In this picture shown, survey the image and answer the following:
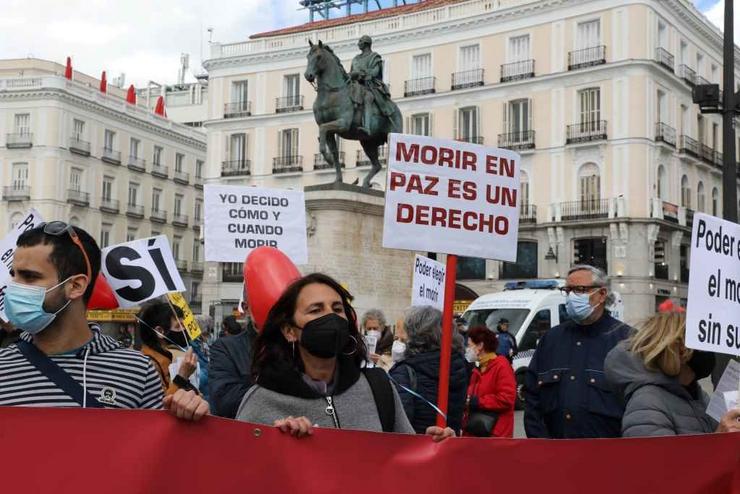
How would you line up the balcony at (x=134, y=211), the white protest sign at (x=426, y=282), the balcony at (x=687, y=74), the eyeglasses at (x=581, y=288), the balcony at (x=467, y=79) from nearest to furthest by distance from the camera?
the eyeglasses at (x=581, y=288)
the white protest sign at (x=426, y=282)
the balcony at (x=687, y=74)
the balcony at (x=467, y=79)
the balcony at (x=134, y=211)

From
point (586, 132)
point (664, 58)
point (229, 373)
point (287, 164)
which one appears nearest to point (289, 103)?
point (287, 164)

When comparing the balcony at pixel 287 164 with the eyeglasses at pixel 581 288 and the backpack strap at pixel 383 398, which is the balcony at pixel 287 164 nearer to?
the eyeglasses at pixel 581 288

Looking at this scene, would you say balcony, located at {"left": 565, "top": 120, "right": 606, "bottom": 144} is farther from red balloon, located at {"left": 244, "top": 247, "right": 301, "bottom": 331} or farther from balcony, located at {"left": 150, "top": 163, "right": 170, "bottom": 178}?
red balloon, located at {"left": 244, "top": 247, "right": 301, "bottom": 331}

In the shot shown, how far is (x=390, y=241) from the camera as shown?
5.11m

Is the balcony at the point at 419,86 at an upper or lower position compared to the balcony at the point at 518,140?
upper

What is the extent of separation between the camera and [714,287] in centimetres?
400

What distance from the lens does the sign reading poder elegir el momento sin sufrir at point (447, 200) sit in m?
5.16

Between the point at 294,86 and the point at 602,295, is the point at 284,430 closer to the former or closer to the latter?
the point at 602,295

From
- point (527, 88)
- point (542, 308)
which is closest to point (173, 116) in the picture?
point (527, 88)

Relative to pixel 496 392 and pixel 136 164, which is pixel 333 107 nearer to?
pixel 496 392

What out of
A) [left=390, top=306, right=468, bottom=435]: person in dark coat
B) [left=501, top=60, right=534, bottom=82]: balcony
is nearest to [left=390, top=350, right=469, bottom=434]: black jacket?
[left=390, top=306, right=468, bottom=435]: person in dark coat

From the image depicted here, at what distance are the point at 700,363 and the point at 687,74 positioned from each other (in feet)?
130

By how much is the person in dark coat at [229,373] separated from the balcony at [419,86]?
129ft

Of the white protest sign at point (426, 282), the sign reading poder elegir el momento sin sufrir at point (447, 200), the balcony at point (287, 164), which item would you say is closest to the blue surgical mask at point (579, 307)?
the sign reading poder elegir el momento sin sufrir at point (447, 200)
